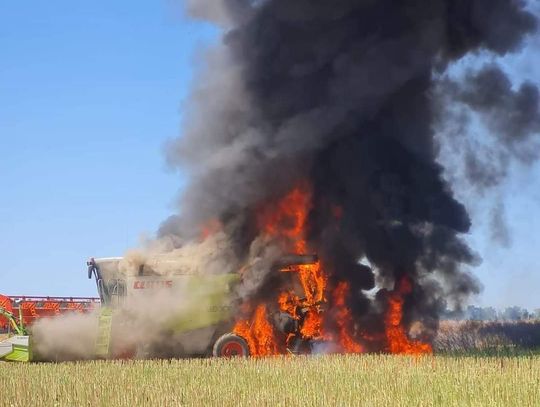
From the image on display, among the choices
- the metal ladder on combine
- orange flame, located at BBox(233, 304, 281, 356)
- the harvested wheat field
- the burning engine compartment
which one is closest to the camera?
the harvested wheat field

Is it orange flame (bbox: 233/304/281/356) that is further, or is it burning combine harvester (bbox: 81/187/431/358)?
orange flame (bbox: 233/304/281/356)

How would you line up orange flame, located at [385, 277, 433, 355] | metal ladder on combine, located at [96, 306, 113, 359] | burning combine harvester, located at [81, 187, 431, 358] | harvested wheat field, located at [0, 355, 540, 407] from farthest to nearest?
orange flame, located at [385, 277, 433, 355] → burning combine harvester, located at [81, 187, 431, 358] → metal ladder on combine, located at [96, 306, 113, 359] → harvested wheat field, located at [0, 355, 540, 407]

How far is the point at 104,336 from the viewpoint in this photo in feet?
82.4

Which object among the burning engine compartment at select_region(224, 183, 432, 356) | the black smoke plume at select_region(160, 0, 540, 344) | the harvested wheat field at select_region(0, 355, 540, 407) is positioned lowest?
the harvested wheat field at select_region(0, 355, 540, 407)

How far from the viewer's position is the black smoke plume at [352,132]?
2742 cm

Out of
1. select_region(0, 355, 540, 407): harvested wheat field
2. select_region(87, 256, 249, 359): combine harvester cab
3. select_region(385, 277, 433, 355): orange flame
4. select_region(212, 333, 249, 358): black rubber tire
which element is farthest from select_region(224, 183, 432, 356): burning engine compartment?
select_region(0, 355, 540, 407): harvested wheat field

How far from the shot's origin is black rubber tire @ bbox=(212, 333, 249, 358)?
25.1 metres

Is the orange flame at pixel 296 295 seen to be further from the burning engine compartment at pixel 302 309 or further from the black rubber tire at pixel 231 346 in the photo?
the black rubber tire at pixel 231 346

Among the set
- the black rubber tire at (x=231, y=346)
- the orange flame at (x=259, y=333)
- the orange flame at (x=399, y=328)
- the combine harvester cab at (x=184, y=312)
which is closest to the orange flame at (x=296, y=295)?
the orange flame at (x=259, y=333)

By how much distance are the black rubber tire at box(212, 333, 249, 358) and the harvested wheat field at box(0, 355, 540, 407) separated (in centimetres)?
226

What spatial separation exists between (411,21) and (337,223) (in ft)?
23.5

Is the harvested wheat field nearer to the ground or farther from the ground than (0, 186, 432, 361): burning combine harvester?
nearer to the ground

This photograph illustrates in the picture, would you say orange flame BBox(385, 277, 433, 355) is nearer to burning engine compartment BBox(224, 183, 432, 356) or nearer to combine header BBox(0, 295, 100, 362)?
burning engine compartment BBox(224, 183, 432, 356)

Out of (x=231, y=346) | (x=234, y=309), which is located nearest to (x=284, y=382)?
(x=231, y=346)
